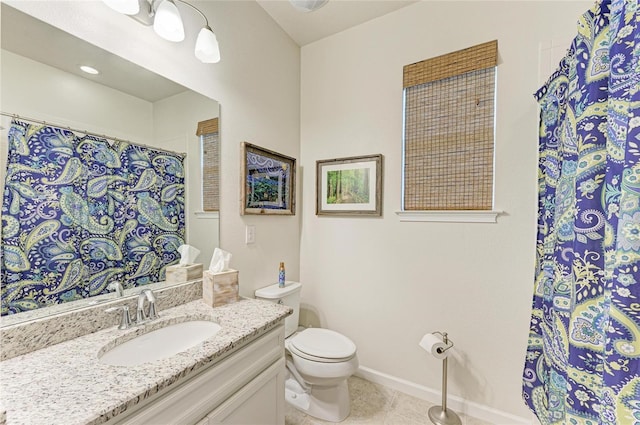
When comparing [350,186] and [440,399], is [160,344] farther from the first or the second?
[440,399]

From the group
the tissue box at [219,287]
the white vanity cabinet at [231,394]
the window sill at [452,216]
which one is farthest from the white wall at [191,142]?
the window sill at [452,216]

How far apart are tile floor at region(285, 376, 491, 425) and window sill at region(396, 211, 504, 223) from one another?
1.25 meters

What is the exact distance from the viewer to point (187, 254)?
4.56 feet

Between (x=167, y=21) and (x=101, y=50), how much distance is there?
30cm

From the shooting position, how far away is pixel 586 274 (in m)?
0.74

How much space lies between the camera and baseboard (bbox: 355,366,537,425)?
153cm

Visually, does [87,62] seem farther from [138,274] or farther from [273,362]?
[273,362]

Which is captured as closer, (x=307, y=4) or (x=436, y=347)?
(x=307, y=4)

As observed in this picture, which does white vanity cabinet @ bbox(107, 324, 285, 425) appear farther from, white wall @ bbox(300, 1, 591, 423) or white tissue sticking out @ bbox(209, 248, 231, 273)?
white wall @ bbox(300, 1, 591, 423)

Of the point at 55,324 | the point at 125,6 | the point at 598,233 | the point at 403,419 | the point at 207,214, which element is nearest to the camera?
the point at 598,233


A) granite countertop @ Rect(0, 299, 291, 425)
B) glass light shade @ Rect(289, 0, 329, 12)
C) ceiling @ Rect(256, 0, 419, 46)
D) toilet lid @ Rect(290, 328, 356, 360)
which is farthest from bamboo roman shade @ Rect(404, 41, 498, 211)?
granite countertop @ Rect(0, 299, 291, 425)

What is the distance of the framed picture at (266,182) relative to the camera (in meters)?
1.72

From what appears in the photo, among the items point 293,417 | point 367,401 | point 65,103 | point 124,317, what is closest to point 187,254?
point 124,317

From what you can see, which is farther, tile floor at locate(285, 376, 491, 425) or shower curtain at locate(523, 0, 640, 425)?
tile floor at locate(285, 376, 491, 425)
